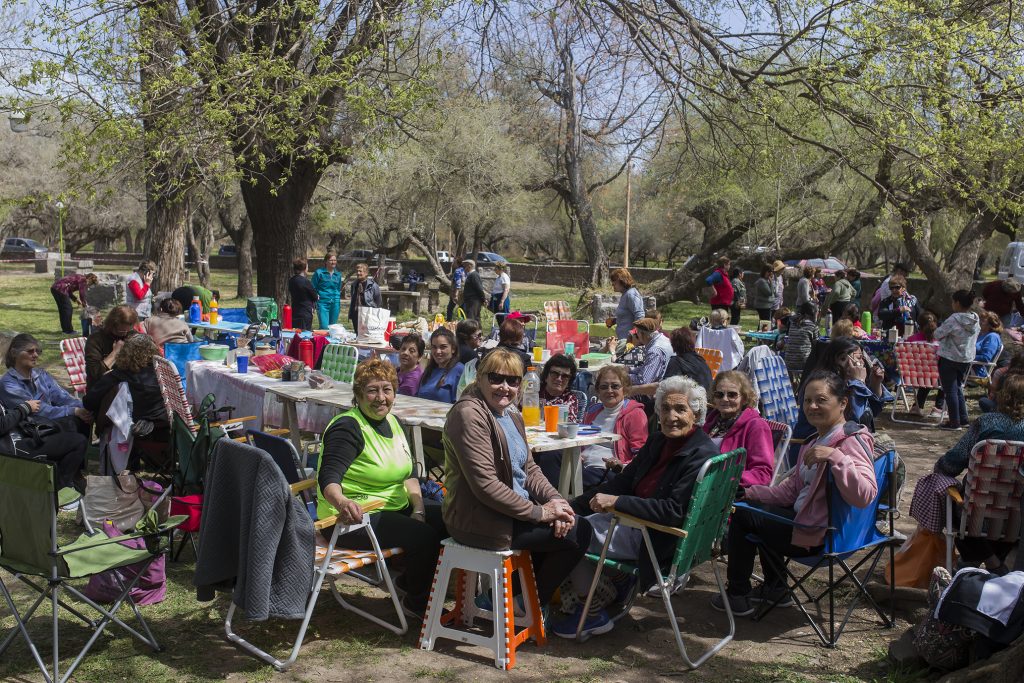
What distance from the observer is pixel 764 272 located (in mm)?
18375

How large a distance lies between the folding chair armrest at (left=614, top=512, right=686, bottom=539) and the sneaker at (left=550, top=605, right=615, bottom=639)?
514 mm

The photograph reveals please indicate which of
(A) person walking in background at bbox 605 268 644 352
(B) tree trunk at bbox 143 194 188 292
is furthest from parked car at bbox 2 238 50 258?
(A) person walking in background at bbox 605 268 644 352

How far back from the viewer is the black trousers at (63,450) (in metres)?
5.86

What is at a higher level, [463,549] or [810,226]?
[810,226]

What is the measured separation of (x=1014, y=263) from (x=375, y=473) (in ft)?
59.0

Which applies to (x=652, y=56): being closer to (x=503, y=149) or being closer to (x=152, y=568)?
(x=152, y=568)

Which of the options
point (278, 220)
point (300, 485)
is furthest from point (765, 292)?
point (300, 485)

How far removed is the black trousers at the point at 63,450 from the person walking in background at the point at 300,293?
7.12 metres

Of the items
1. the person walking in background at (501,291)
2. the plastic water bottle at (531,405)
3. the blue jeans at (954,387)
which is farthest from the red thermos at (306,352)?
the person walking in background at (501,291)

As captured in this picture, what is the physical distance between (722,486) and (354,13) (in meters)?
7.08

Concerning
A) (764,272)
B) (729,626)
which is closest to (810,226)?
(764,272)

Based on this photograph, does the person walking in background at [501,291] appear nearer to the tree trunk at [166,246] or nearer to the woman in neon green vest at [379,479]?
the tree trunk at [166,246]

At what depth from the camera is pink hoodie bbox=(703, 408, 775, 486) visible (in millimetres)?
4812

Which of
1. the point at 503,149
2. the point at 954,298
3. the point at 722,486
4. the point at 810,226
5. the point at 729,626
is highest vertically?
the point at 503,149
